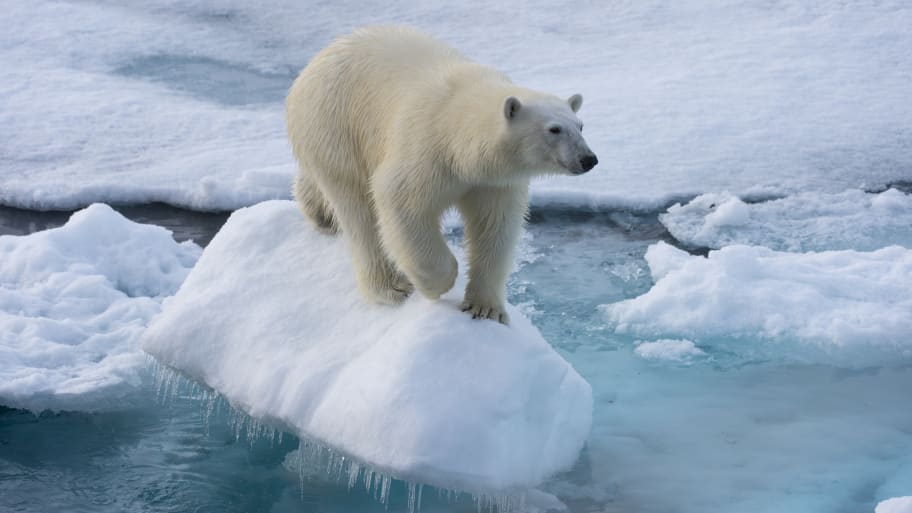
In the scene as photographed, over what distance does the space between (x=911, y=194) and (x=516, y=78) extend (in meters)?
3.39

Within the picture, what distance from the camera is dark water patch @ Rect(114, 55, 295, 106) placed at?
9477 mm

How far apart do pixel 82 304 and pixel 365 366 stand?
2214 millimetres

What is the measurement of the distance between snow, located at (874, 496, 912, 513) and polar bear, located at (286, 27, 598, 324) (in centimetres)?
143

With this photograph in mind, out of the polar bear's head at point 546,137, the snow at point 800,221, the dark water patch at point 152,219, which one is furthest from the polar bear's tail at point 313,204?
the snow at point 800,221

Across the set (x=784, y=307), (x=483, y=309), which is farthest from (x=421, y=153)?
(x=784, y=307)

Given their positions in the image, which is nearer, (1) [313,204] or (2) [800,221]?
(1) [313,204]

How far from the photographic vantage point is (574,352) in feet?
17.6

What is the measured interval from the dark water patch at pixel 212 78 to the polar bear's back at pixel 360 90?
5054 mm

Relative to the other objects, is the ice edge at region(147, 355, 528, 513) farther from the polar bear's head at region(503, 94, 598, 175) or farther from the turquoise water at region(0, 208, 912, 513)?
the polar bear's head at region(503, 94, 598, 175)

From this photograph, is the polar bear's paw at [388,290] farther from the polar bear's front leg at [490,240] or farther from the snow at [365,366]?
the polar bear's front leg at [490,240]

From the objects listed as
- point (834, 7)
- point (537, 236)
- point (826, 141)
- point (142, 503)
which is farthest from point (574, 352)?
point (834, 7)

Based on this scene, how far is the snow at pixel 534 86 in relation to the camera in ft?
24.5

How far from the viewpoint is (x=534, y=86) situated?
9039mm

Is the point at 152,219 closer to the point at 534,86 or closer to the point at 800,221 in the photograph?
the point at 534,86
